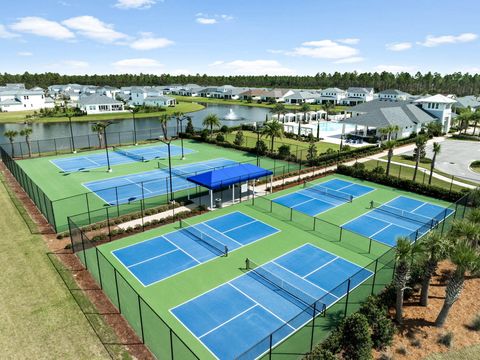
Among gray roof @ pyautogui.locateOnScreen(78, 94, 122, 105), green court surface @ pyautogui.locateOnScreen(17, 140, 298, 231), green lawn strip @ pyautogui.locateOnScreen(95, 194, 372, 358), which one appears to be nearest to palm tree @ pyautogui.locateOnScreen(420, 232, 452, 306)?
green lawn strip @ pyautogui.locateOnScreen(95, 194, 372, 358)

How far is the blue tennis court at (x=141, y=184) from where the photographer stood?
32.0 meters

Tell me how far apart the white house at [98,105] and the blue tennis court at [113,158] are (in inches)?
2137

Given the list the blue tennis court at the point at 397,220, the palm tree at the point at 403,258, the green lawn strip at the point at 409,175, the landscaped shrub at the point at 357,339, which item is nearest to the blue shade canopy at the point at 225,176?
the blue tennis court at the point at 397,220

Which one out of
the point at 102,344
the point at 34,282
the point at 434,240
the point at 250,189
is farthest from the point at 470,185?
the point at 34,282

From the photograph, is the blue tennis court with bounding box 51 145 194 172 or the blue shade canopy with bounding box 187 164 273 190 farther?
the blue tennis court with bounding box 51 145 194 172

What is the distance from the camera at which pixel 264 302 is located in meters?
17.4

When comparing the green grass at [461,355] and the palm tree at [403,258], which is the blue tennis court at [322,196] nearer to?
the palm tree at [403,258]

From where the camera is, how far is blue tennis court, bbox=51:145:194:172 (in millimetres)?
42500

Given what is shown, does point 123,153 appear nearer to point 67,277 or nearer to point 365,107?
point 67,277

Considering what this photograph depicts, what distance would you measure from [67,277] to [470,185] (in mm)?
39325

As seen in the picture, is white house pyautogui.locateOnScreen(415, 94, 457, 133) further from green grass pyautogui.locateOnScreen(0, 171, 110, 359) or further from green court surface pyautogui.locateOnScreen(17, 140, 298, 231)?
green grass pyautogui.locateOnScreen(0, 171, 110, 359)

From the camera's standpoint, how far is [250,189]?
115ft

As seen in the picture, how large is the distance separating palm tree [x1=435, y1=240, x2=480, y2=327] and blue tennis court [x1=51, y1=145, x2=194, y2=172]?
3887 cm

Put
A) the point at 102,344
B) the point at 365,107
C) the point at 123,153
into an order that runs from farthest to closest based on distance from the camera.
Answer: the point at 365,107 < the point at 123,153 < the point at 102,344
